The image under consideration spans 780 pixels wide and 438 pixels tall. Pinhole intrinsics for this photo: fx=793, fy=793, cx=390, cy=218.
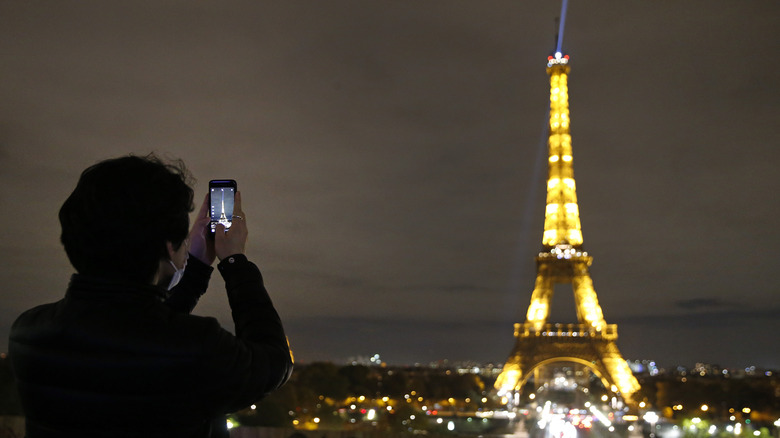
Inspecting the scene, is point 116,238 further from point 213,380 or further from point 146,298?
point 213,380

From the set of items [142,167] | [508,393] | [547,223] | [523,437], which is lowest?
[142,167]

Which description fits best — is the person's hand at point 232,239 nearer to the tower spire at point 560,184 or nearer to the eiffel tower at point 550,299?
the eiffel tower at point 550,299

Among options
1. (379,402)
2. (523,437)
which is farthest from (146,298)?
(379,402)

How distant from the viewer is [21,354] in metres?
1.64

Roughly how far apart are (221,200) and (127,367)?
708 millimetres

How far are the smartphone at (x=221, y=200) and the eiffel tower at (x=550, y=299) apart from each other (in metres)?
42.8

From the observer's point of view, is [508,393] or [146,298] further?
[508,393]

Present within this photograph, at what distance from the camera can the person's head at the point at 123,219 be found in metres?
1.70

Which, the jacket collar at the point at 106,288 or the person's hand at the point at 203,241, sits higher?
the person's hand at the point at 203,241

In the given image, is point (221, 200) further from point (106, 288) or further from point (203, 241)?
point (106, 288)

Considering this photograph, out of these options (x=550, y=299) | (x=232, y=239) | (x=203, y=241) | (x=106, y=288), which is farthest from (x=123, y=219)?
(x=550, y=299)

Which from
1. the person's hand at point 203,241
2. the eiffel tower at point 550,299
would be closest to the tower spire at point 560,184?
the eiffel tower at point 550,299

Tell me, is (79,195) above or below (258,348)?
above

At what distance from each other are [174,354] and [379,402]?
5379 cm
